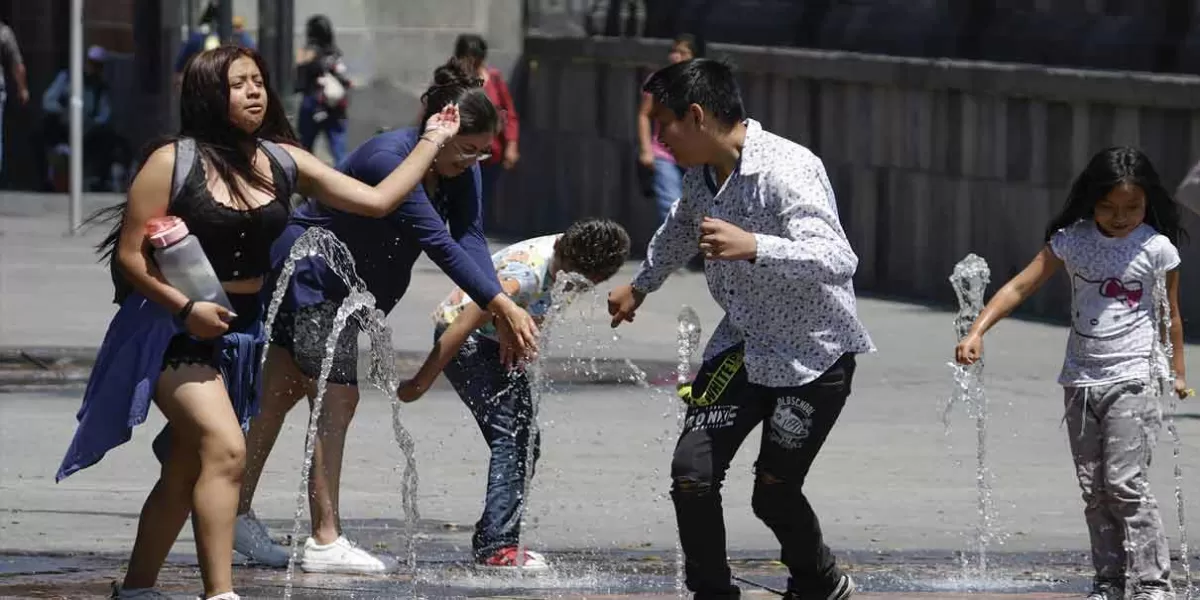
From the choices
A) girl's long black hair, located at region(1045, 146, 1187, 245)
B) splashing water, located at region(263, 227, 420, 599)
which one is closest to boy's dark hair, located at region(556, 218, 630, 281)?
splashing water, located at region(263, 227, 420, 599)

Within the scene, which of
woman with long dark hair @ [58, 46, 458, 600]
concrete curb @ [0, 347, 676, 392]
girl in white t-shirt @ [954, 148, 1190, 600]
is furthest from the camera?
concrete curb @ [0, 347, 676, 392]

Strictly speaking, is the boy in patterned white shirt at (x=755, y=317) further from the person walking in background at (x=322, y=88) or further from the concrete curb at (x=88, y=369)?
the person walking in background at (x=322, y=88)

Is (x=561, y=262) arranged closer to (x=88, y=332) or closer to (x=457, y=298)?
(x=457, y=298)

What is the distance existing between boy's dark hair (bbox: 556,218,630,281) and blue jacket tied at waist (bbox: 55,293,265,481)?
1.34 m

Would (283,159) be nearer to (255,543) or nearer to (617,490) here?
(255,543)

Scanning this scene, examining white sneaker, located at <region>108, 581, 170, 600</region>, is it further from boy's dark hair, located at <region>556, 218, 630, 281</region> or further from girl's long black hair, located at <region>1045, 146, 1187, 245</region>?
girl's long black hair, located at <region>1045, 146, 1187, 245</region>

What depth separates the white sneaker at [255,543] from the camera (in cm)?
760

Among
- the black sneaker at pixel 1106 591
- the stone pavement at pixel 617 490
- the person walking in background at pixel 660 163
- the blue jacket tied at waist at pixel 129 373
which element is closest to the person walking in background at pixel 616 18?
the person walking in background at pixel 660 163

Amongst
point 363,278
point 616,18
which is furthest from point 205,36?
point 363,278

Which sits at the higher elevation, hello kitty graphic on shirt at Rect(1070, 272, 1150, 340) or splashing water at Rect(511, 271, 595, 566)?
hello kitty graphic on shirt at Rect(1070, 272, 1150, 340)

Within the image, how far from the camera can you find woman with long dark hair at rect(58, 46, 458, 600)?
6285mm

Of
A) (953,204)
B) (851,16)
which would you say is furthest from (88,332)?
(851,16)

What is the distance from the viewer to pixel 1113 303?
7.20m

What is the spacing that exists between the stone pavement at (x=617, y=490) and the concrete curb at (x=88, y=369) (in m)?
0.09
